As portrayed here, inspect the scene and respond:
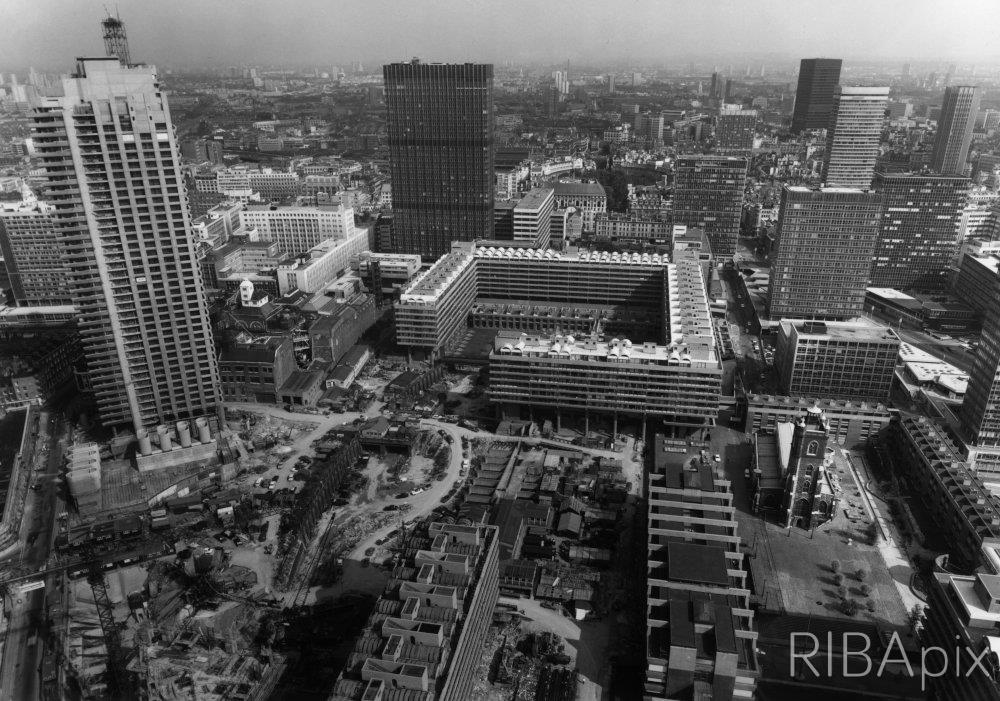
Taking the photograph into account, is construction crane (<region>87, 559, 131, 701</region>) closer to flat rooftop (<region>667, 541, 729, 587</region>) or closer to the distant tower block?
flat rooftop (<region>667, 541, 729, 587</region>)

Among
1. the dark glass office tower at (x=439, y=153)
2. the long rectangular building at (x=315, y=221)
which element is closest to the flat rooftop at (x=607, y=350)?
the dark glass office tower at (x=439, y=153)

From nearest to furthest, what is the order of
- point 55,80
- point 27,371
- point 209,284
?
point 55,80 → point 27,371 → point 209,284

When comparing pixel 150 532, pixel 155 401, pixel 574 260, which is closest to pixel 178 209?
pixel 155 401

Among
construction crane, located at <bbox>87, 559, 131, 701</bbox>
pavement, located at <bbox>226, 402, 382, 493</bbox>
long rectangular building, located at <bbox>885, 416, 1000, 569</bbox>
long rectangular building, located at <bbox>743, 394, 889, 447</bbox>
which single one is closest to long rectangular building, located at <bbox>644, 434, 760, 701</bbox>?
long rectangular building, located at <bbox>743, 394, 889, 447</bbox>

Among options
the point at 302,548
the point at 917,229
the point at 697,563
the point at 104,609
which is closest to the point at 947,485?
the point at 697,563

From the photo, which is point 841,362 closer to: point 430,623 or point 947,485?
point 947,485

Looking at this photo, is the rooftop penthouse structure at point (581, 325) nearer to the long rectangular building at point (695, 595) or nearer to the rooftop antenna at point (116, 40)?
the long rectangular building at point (695, 595)

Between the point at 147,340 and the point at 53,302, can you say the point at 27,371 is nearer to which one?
the point at 147,340
